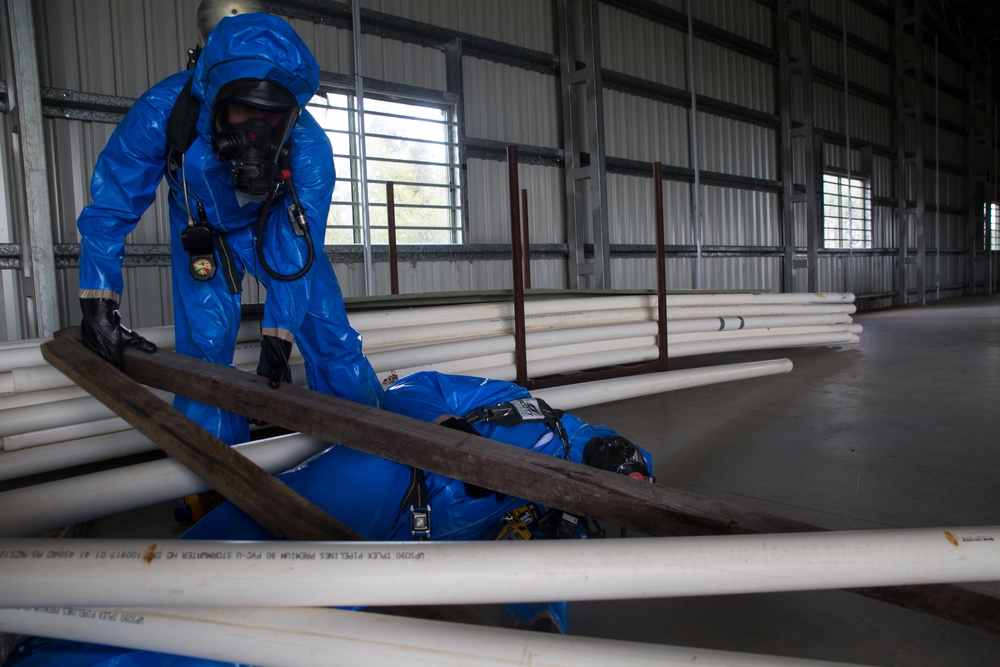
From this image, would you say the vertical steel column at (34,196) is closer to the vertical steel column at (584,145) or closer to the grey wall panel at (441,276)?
the grey wall panel at (441,276)

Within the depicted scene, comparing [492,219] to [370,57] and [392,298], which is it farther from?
[392,298]

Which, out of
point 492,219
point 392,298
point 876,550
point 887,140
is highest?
point 887,140

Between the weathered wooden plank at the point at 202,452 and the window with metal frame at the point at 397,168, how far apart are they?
425 cm

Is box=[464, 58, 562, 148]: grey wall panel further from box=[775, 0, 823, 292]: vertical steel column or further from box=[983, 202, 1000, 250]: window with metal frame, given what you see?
box=[983, 202, 1000, 250]: window with metal frame

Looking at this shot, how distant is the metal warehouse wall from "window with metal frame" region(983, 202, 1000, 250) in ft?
9.18

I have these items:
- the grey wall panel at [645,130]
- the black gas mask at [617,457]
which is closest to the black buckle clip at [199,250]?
the black gas mask at [617,457]

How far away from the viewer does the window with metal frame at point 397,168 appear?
6273mm

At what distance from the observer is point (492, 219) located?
7.45 m

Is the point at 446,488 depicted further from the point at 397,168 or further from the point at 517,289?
the point at 397,168

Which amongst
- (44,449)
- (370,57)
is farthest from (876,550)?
(370,57)

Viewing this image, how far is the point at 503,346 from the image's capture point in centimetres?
396

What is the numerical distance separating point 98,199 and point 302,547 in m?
1.63

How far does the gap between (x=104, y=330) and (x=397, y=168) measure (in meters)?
4.93

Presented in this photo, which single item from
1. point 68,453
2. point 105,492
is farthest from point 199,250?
point 68,453
